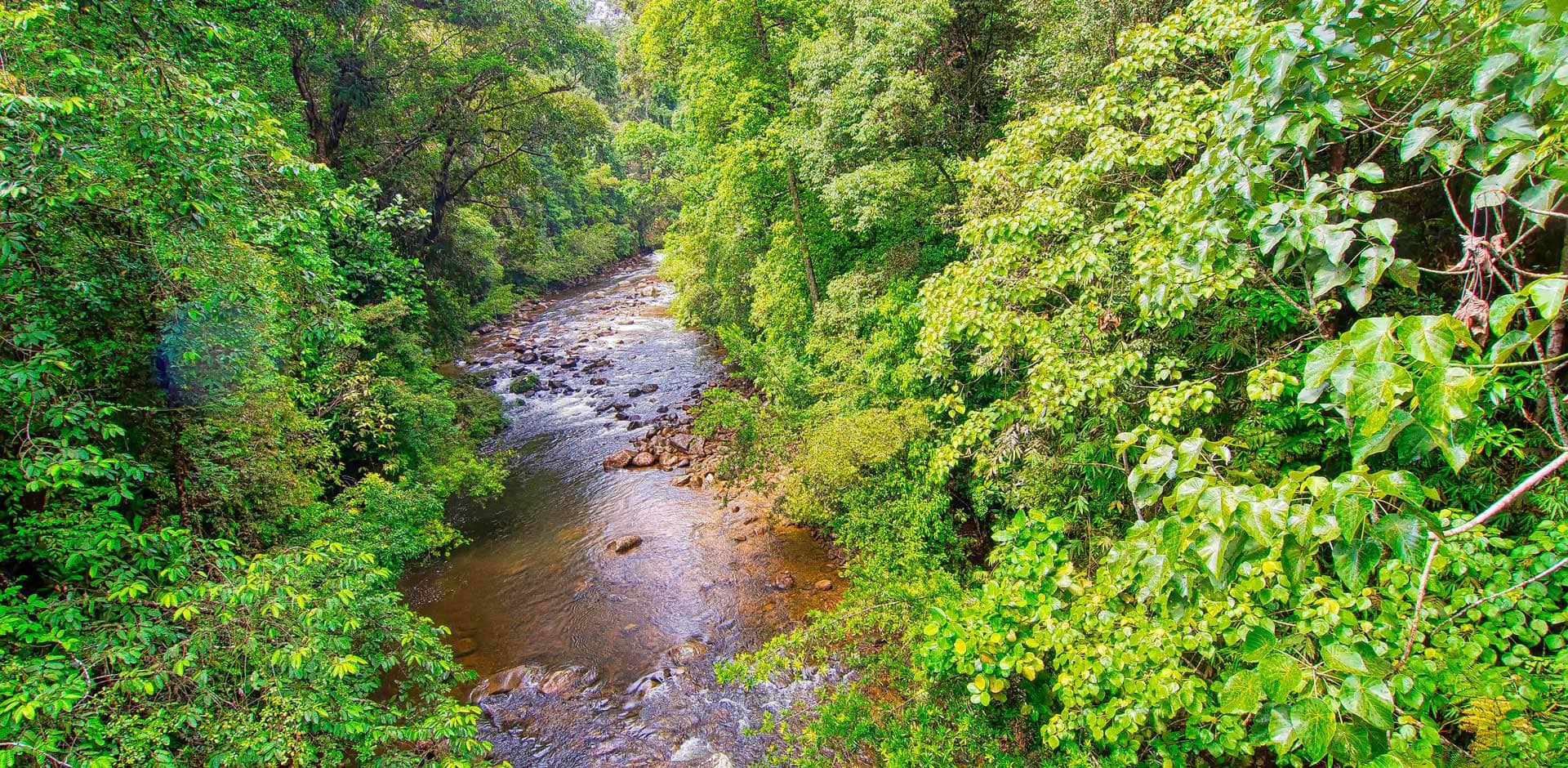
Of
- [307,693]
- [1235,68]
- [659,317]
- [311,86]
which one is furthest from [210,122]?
[659,317]

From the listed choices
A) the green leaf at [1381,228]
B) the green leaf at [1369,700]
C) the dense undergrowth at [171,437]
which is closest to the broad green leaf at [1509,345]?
the green leaf at [1381,228]

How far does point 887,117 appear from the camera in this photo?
9.45 m

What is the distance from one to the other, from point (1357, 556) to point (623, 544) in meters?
10.5

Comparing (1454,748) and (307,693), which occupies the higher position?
(307,693)

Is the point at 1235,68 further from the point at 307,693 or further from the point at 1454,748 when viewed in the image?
the point at 307,693

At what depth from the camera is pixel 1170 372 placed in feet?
17.1

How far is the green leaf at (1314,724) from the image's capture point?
147 centimetres

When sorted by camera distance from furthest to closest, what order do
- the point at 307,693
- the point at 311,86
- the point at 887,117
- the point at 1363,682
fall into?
the point at 311,86 < the point at 887,117 < the point at 307,693 < the point at 1363,682

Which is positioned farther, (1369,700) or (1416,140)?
(1416,140)

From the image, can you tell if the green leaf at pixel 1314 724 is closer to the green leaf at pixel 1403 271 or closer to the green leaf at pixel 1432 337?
the green leaf at pixel 1432 337

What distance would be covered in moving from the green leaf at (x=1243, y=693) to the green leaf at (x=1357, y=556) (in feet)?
1.34

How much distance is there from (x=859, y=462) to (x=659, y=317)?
19.3 metres

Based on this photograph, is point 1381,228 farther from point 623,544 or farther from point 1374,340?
point 623,544

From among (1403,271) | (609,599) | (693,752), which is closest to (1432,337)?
(1403,271)
